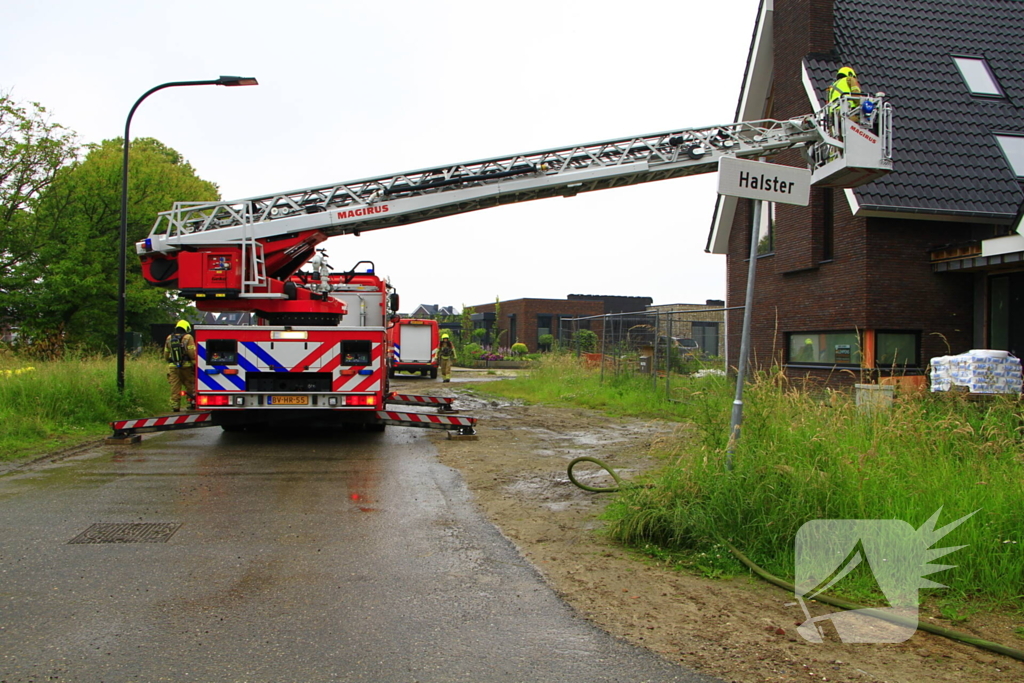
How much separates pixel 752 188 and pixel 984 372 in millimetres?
7363

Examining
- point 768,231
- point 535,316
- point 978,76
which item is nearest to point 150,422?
point 768,231

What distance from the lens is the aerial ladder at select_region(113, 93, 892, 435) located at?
11680 millimetres

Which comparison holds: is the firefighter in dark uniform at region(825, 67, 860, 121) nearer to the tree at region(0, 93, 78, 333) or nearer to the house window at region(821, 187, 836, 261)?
the house window at region(821, 187, 836, 261)

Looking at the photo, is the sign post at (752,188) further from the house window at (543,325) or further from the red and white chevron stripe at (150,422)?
the house window at (543,325)

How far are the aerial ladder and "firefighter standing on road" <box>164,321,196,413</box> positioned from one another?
2.72m

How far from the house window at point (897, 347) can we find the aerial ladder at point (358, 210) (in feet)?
10.6

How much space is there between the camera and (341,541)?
6008 millimetres

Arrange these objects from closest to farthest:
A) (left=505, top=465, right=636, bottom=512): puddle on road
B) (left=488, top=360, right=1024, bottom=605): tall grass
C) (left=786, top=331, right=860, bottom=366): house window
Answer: (left=488, top=360, right=1024, bottom=605): tall grass < (left=505, top=465, right=636, bottom=512): puddle on road < (left=786, top=331, right=860, bottom=366): house window

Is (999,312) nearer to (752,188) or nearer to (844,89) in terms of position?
(844,89)

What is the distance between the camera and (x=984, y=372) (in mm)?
11367

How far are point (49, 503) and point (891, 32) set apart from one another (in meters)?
19.1

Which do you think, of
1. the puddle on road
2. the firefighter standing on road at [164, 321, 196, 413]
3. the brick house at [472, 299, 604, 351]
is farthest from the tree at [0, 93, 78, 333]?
the brick house at [472, 299, 604, 351]

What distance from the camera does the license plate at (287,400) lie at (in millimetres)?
11367

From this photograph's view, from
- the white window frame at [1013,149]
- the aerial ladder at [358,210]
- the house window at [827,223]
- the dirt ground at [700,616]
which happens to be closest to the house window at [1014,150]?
the white window frame at [1013,149]
